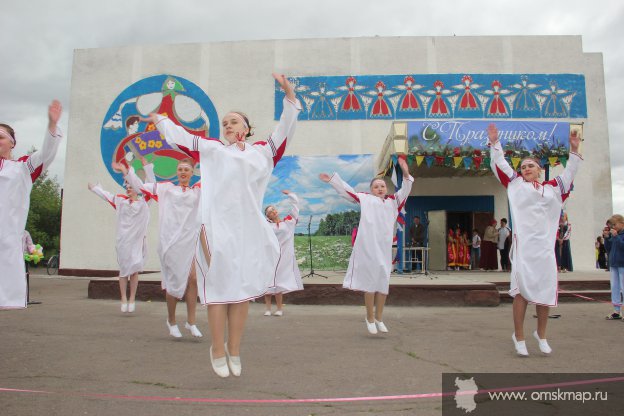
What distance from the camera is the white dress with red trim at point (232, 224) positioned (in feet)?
12.2

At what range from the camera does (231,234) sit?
A: 12.4ft

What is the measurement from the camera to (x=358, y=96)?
18.0m

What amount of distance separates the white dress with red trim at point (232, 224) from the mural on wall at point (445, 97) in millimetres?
14342

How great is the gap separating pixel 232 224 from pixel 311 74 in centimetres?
→ 1530

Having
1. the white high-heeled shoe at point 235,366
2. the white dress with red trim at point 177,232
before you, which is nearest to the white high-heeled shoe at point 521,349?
the white high-heeled shoe at point 235,366

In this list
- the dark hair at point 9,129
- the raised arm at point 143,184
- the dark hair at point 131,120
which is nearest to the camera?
the dark hair at point 9,129

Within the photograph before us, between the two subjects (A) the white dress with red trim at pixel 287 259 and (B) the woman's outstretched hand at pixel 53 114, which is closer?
(B) the woman's outstretched hand at pixel 53 114

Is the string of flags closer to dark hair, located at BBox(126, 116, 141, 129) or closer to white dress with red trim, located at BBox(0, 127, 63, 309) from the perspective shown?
dark hair, located at BBox(126, 116, 141, 129)

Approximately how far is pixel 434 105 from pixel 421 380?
15.3m

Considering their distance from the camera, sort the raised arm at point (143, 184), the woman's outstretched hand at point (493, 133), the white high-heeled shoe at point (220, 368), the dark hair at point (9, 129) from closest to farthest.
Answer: the white high-heeled shoe at point (220, 368) → the dark hair at point (9, 129) → the woman's outstretched hand at point (493, 133) → the raised arm at point (143, 184)

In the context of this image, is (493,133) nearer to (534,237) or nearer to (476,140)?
(534,237)

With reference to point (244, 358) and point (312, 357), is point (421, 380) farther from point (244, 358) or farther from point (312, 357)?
point (244, 358)

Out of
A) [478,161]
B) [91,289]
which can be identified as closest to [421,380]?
[91,289]

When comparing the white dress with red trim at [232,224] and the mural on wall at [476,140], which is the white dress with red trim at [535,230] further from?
the mural on wall at [476,140]
